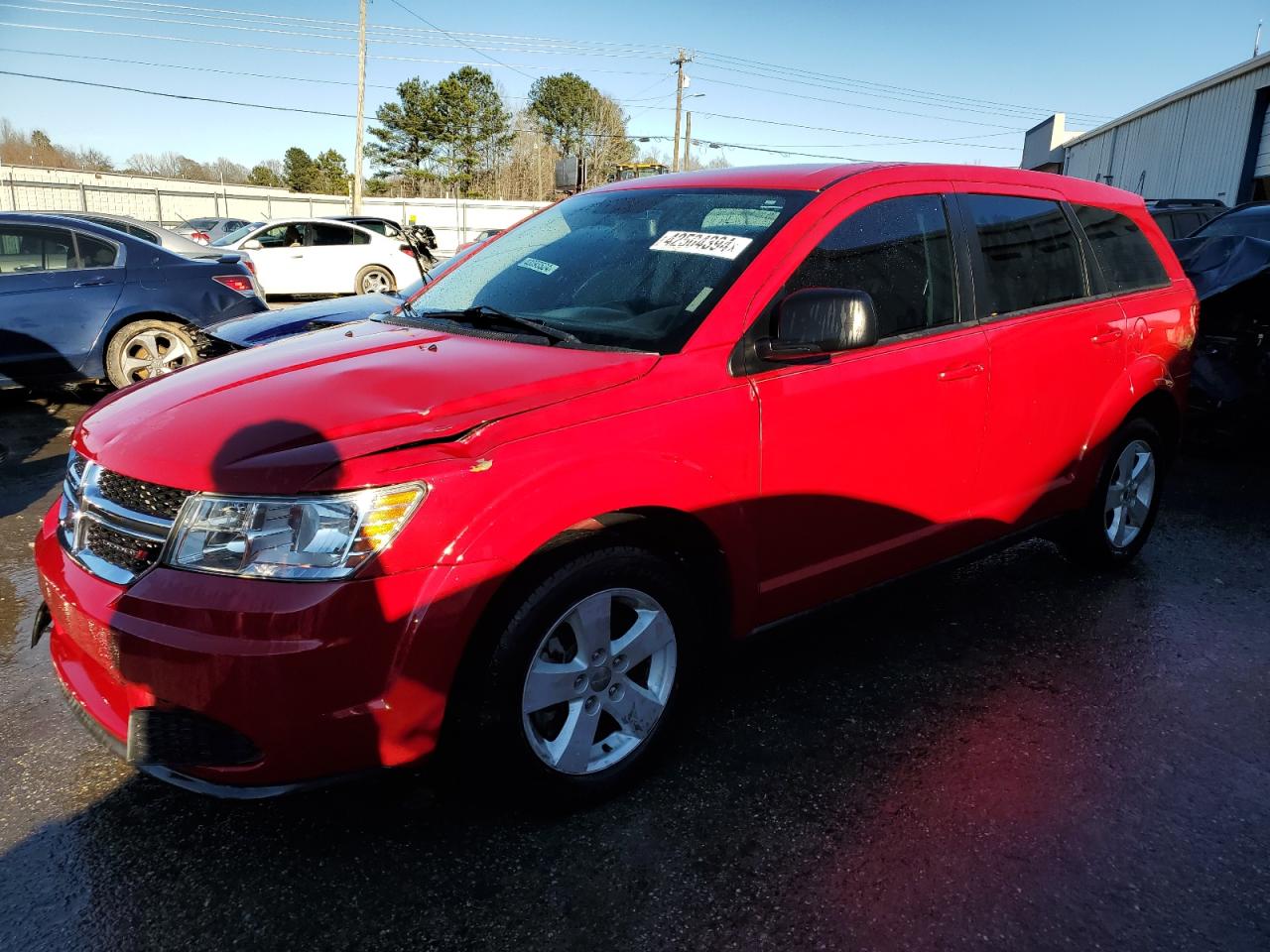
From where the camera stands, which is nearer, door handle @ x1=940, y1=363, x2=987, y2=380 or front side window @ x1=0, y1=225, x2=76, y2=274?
door handle @ x1=940, y1=363, x2=987, y2=380

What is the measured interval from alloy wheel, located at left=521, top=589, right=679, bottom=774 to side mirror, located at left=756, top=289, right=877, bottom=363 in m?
0.84

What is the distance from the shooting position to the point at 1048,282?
367 cm

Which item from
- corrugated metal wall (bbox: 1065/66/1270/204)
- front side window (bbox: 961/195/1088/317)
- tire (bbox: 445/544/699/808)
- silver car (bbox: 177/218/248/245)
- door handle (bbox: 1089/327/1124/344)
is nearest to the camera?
tire (bbox: 445/544/699/808)

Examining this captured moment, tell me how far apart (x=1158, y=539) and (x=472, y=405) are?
14.6ft

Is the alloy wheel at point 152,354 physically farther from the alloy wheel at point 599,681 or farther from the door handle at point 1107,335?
the door handle at point 1107,335

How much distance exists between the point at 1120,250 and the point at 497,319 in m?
3.03

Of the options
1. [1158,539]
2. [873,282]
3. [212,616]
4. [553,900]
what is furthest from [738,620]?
[1158,539]

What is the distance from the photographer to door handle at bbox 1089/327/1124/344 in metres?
3.78

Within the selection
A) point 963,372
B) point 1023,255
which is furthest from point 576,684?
point 1023,255

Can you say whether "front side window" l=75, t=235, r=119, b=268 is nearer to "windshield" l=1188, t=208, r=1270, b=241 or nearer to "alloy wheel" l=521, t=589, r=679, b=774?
"alloy wheel" l=521, t=589, r=679, b=774

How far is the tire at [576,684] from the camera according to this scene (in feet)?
7.11

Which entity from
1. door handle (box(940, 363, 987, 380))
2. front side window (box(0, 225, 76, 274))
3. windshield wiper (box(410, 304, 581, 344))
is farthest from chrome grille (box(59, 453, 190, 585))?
front side window (box(0, 225, 76, 274))

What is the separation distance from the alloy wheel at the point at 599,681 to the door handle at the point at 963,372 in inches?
55.1

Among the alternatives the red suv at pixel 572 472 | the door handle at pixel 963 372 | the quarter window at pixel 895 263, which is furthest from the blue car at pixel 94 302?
the door handle at pixel 963 372
